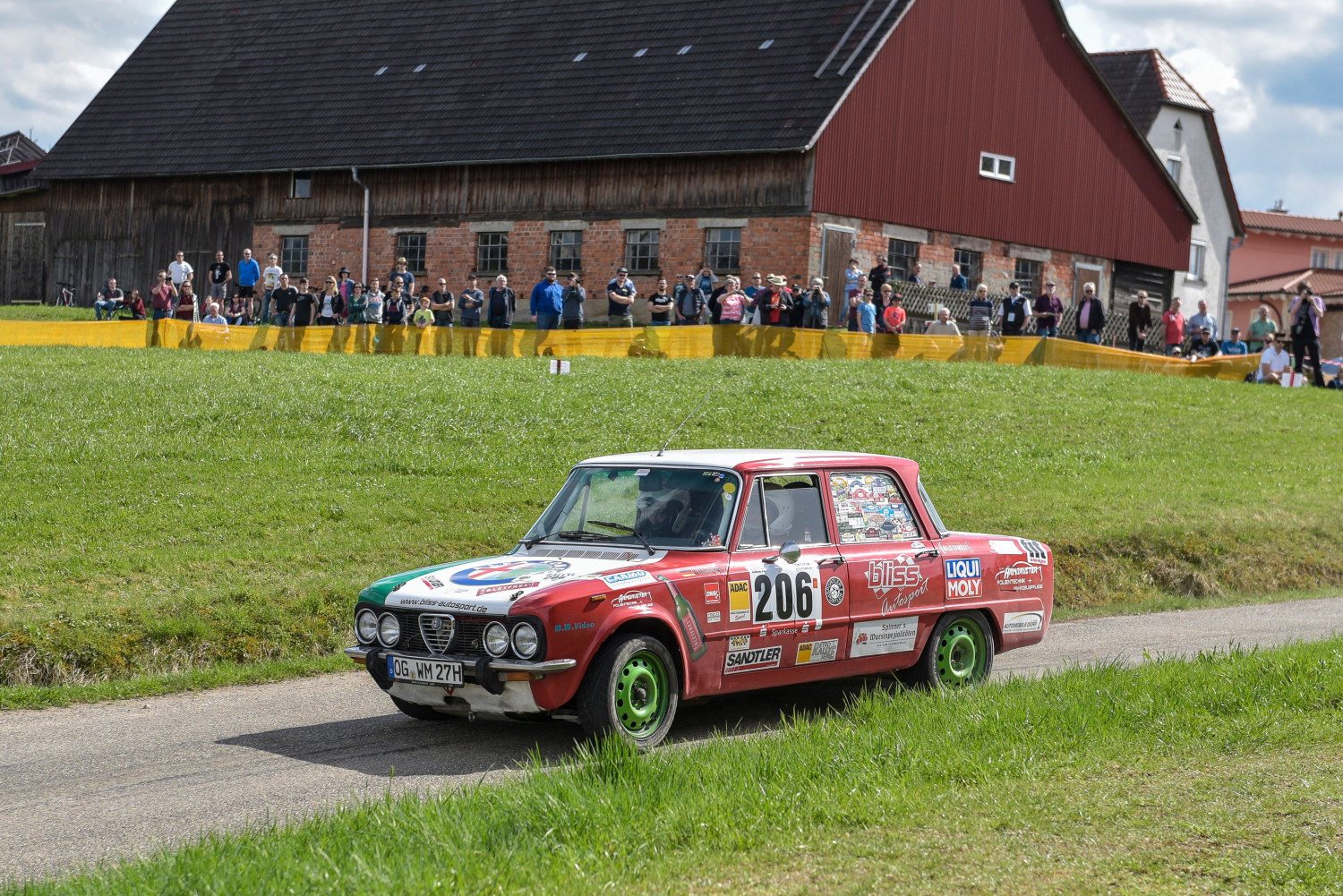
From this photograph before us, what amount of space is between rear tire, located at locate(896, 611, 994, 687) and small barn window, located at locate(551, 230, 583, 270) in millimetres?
29689

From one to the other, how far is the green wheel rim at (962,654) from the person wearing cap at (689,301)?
65.7 ft

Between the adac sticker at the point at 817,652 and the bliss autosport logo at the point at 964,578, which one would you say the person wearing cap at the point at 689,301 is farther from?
the adac sticker at the point at 817,652

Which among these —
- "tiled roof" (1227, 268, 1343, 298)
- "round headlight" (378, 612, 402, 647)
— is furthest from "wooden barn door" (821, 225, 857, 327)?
"tiled roof" (1227, 268, 1343, 298)

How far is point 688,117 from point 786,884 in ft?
109

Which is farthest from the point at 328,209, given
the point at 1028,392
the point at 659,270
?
the point at 1028,392

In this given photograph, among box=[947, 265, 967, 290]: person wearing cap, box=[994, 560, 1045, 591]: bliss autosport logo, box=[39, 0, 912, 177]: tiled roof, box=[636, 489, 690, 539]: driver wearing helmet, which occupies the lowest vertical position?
box=[994, 560, 1045, 591]: bliss autosport logo

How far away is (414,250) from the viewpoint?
41844 mm

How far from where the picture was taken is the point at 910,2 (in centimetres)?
3716

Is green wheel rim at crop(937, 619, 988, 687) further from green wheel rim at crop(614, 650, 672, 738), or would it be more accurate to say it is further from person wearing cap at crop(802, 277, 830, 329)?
person wearing cap at crop(802, 277, 830, 329)

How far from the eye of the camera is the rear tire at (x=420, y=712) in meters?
9.17

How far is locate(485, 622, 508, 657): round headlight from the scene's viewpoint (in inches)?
322

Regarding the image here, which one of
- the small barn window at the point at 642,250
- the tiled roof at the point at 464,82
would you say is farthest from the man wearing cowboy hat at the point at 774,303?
the small barn window at the point at 642,250

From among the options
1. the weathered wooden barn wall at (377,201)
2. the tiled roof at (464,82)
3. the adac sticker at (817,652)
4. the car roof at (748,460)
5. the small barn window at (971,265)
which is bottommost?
the adac sticker at (817,652)

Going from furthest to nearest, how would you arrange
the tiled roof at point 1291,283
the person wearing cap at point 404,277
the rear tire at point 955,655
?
the tiled roof at point 1291,283, the person wearing cap at point 404,277, the rear tire at point 955,655
